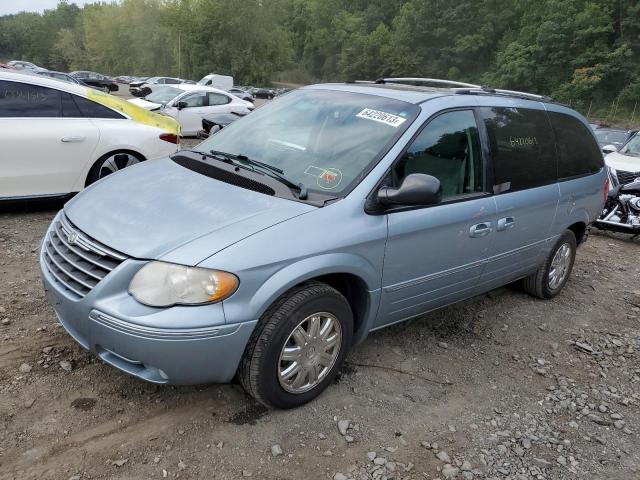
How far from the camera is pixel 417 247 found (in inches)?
127

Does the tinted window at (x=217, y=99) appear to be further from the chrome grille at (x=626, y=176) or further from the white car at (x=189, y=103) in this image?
the chrome grille at (x=626, y=176)

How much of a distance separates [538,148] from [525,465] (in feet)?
7.99

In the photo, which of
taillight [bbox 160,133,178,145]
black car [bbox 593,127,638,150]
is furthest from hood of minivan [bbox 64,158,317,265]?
black car [bbox 593,127,638,150]

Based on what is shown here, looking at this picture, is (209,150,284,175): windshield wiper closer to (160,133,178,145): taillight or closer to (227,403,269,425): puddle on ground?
(227,403,269,425): puddle on ground

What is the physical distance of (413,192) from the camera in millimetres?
2865

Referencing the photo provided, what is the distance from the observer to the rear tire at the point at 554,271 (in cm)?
478

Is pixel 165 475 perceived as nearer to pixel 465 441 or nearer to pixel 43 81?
pixel 465 441

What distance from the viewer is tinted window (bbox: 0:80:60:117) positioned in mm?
5465

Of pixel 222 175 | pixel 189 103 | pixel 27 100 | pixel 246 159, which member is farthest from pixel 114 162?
pixel 189 103

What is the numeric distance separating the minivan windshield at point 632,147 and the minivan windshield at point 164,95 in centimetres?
1136

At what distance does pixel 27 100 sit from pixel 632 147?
31.5 ft

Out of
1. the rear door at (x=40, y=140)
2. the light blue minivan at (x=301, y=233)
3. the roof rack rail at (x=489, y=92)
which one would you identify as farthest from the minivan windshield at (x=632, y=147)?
the rear door at (x=40, y=140)

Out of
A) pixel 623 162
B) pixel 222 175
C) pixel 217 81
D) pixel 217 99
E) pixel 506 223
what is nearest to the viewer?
pixel 222 175

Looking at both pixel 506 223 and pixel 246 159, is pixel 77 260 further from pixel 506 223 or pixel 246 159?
pixel 506 223
